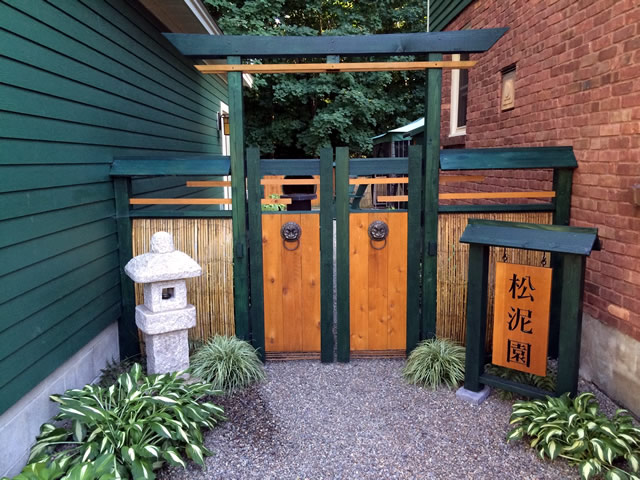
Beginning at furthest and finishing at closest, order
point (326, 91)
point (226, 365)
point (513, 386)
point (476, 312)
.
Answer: point (326, 91)
point (226, 365)
point (476, 312)
point (513, 386)

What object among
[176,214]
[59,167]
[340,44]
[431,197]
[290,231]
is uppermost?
[340,44]

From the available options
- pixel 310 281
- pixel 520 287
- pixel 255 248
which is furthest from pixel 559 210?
pixel 255 248

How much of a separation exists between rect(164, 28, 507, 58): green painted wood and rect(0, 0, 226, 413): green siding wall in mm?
872

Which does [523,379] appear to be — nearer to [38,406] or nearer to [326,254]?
[326,254]

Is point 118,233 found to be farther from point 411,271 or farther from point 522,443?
point 522,443

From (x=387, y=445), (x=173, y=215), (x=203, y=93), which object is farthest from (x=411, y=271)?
(x=203, y=93)

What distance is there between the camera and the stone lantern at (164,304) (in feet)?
12.5

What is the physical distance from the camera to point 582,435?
118 inches

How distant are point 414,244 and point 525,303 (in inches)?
45.2

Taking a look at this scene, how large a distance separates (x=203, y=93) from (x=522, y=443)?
7.72 m

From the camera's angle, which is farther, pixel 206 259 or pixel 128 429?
pixel 206 259

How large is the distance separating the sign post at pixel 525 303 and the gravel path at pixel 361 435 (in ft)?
1.11

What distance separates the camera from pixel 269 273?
4.60 meters

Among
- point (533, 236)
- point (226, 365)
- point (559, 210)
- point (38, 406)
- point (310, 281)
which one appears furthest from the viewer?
point (310, 281)
